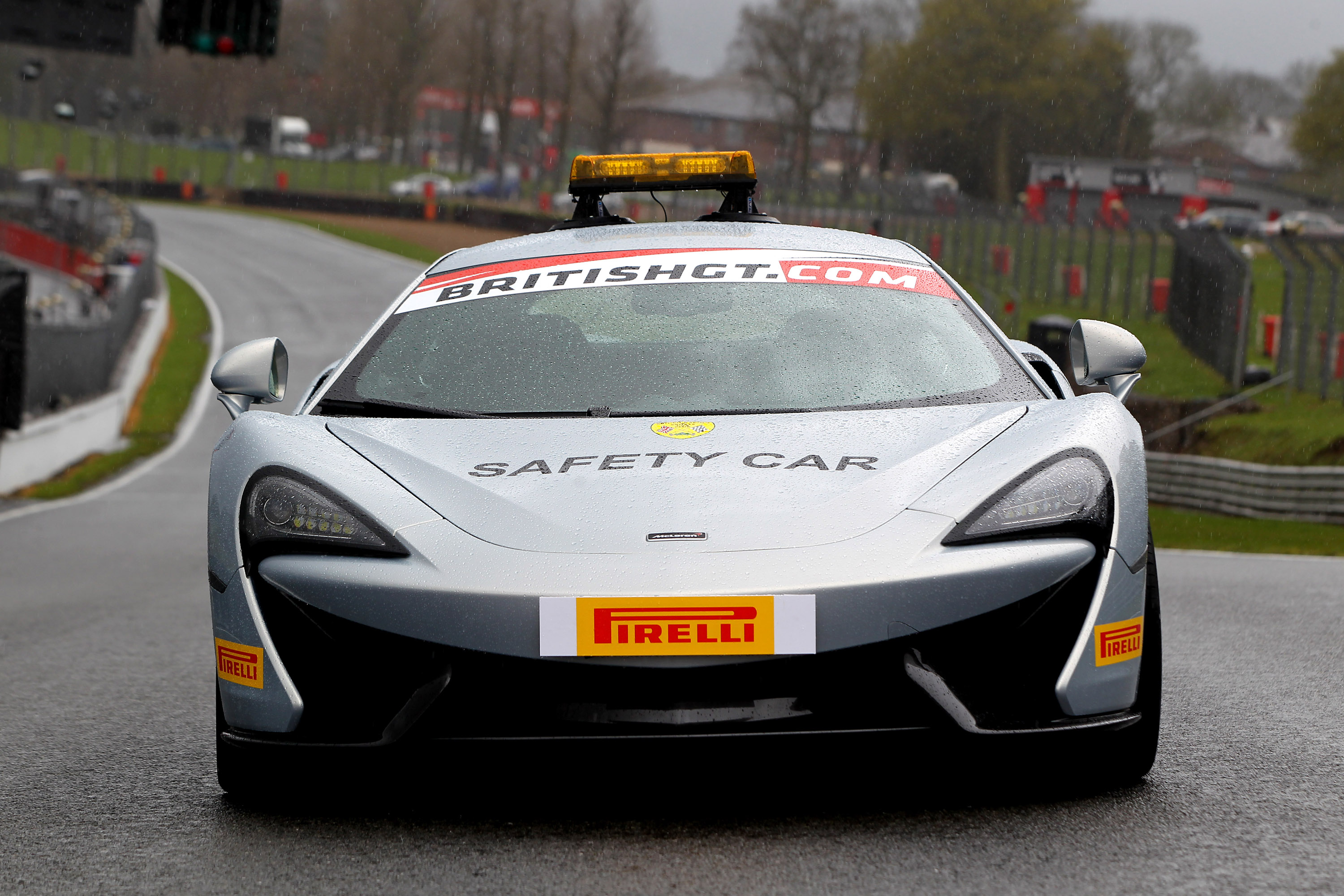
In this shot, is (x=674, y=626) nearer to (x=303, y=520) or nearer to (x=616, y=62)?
A: (x=303, y=520)

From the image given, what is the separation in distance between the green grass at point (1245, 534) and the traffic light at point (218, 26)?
420 inches

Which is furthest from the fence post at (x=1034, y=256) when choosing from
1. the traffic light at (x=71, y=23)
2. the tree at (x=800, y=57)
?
the tree at (x=800, y=57)

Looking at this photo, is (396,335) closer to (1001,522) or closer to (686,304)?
(686,304)

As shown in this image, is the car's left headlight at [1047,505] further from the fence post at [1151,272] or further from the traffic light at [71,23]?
the fence post at [1151,272]

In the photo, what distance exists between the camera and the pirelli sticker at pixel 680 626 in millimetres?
3205

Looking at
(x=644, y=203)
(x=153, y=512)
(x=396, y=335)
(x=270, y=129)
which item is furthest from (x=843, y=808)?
(x=270, y=129)

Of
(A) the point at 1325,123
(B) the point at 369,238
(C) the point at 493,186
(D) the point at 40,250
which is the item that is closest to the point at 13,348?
(D) the point at 40,250

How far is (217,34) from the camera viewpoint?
19.1 metres

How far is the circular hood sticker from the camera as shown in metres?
3.82

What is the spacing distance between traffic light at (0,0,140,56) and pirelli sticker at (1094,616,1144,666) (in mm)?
20772

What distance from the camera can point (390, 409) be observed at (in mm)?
4117

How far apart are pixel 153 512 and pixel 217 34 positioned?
629cm

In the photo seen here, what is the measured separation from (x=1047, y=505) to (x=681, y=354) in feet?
3.85

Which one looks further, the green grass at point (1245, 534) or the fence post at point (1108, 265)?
the fence post at point (1108, 265)
